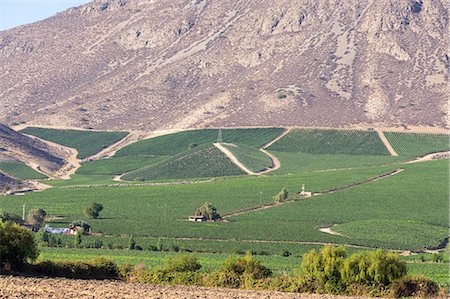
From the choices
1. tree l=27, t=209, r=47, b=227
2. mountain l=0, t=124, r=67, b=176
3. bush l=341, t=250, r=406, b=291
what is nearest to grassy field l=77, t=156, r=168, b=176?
mountain l=0, t=124, r=67, b=176

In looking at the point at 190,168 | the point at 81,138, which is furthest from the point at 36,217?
the point at 81,138

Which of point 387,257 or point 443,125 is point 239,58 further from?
point 387,257

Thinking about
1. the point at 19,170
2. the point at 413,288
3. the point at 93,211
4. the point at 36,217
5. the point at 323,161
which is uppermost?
the point at 323,161

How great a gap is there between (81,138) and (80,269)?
124644 mm

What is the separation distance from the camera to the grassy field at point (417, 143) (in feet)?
434

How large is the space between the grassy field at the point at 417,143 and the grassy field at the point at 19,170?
153ft

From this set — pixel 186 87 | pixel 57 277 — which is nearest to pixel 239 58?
pixel 186 87

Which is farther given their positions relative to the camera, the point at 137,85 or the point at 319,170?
the point at 137,85

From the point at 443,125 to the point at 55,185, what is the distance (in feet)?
213

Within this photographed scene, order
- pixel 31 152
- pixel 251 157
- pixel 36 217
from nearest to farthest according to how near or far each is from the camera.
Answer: pixel 36 217 → pixel 251 157 → pixel 31 152

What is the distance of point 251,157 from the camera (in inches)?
4998

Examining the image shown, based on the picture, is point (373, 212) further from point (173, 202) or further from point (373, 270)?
point (373, 270)

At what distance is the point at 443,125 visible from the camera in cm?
14950

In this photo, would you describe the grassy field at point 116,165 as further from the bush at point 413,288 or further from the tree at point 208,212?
the bush at point 413,288
